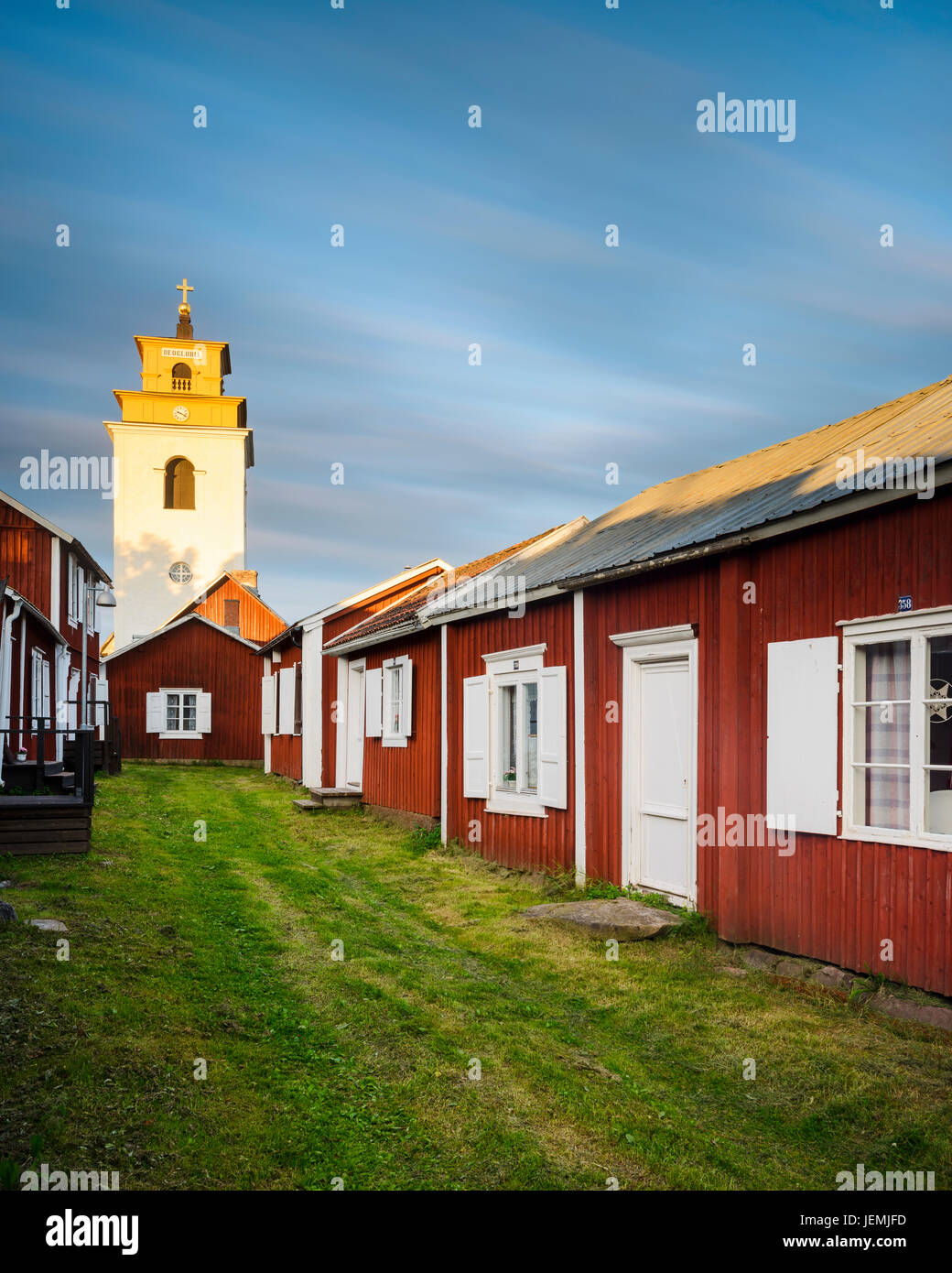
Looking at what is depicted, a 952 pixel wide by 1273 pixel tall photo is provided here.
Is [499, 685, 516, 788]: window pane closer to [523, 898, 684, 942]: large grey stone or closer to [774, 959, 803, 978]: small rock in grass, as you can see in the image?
[523, 898, 684, 942]: large grey stone

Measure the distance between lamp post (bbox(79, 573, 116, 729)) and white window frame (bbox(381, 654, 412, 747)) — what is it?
6.23 metres

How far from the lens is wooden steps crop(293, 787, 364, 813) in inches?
687

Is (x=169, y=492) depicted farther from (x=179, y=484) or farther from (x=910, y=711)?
(x=910, y=711)

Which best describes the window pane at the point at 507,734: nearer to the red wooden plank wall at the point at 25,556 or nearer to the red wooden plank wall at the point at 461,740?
the red wooden plank wall at the point at 461,740

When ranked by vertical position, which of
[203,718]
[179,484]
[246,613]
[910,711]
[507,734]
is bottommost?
[203,718]

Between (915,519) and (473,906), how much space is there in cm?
515

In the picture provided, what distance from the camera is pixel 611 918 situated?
26.0 ft

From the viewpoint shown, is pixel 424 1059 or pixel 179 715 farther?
pixel 179 715

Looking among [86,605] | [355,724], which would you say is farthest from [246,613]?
[355,724]

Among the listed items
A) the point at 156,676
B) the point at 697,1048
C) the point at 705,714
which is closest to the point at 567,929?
the point at 705,714

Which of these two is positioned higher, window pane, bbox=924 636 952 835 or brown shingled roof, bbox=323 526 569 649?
brown shingled roof, bbox=323 526 569 649

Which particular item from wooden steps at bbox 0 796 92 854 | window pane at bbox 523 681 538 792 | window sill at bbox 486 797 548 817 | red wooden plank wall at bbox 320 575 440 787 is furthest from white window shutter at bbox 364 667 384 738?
wooden steps at bbox 0 796 92 854

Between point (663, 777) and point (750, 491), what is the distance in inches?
102
